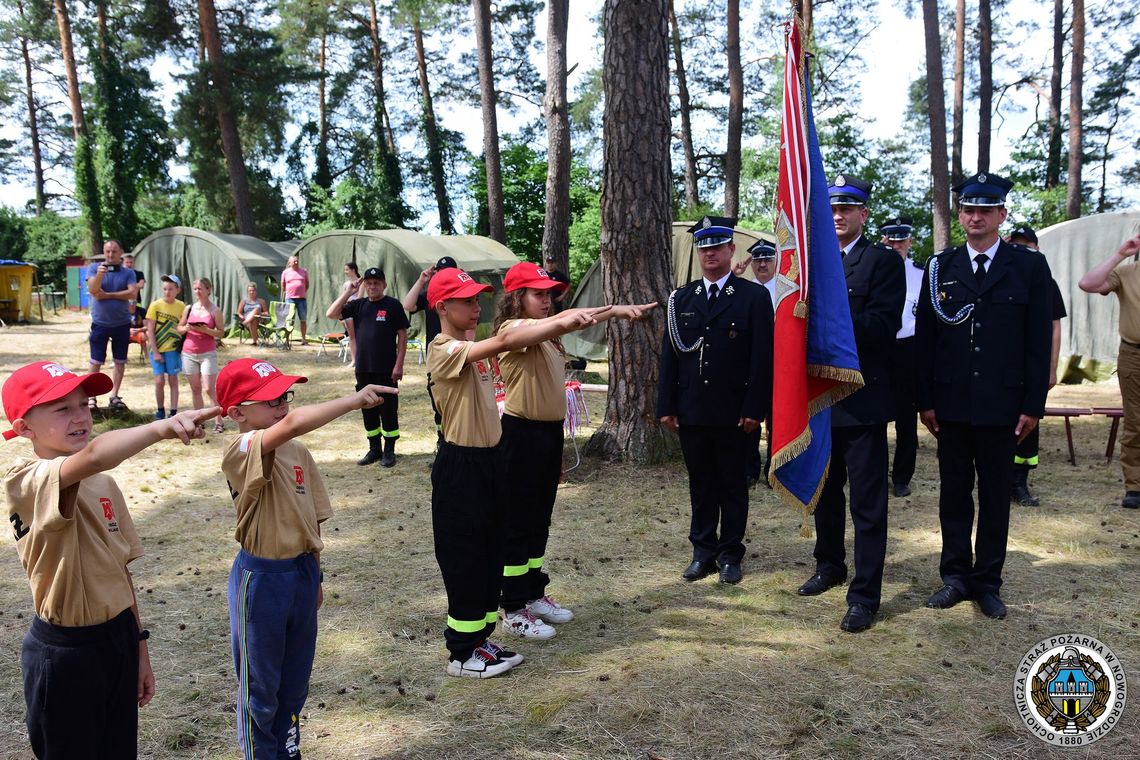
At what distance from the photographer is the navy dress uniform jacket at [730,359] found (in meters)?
5.23

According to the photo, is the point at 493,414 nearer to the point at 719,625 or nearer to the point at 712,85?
the point at 719,625

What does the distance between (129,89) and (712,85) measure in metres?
20.4

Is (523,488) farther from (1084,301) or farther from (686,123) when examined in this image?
(686,123)

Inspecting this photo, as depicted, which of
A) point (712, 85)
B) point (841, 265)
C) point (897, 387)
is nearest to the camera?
point (841, 265)

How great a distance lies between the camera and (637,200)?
26.0 feet

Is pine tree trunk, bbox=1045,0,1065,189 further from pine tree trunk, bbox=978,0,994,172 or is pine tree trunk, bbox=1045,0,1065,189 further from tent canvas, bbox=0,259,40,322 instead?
tent canvas, bbox=0,259,40,322

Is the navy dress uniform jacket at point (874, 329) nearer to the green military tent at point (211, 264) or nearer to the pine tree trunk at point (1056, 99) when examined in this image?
the green military tent at point (211, 264)

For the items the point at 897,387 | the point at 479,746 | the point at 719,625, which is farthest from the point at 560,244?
the point at 479,746

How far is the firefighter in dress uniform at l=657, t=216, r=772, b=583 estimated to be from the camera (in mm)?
5238

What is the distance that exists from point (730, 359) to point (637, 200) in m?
3.05

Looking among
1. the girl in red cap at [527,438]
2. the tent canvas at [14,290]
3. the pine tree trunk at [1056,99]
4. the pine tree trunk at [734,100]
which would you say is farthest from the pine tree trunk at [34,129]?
the girl in red cap at [527,438]

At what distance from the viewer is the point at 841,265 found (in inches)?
178

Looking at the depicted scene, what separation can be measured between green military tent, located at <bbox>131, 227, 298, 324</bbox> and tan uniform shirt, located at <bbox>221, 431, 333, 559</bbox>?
19.2 meters

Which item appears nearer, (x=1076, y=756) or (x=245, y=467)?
(x=245, y=467)
